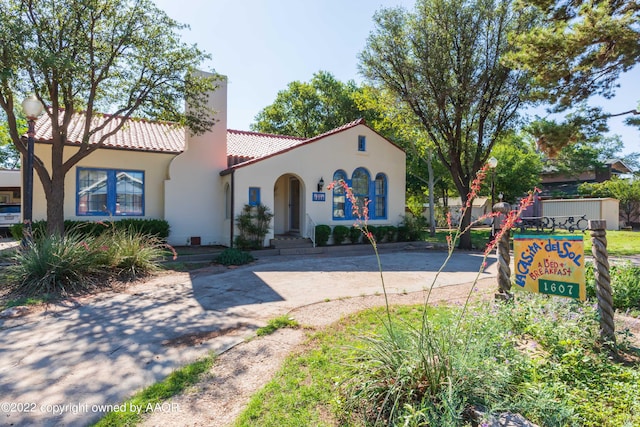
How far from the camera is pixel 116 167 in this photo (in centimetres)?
1280

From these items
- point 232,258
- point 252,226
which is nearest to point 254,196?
point 252,226

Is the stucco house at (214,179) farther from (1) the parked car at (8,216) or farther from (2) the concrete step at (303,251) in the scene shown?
(1) the parked car at (8,216)

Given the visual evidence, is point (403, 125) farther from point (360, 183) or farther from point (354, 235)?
point (354, 235)

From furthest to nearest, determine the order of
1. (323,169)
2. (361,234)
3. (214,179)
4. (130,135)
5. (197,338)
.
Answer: (361,234), (323,169), (130,135), (214,179), (197,338)

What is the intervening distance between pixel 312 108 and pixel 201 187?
19940 mm

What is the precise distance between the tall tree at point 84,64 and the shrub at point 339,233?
647 centimetres

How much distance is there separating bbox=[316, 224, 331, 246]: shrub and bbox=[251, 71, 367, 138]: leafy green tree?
17.9 m

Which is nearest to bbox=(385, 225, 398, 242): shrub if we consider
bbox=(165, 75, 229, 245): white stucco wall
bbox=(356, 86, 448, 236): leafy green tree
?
bbox=(356, 86, 448, 236): leafy green tree

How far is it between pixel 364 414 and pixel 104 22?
37.1 ft

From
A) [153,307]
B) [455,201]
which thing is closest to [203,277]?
[153,307]

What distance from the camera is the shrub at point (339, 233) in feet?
45.3

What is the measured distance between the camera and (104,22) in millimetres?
9219

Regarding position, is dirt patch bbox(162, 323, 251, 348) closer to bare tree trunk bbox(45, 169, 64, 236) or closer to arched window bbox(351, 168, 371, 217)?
bare tree trunk bbox(45, 169, 64, 236)

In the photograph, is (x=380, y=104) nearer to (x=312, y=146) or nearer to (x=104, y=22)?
(x=312, y=146)
